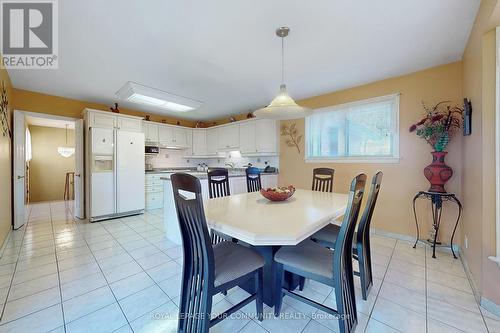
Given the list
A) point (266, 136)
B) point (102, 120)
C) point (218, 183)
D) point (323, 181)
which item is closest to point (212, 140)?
point (266, 136)

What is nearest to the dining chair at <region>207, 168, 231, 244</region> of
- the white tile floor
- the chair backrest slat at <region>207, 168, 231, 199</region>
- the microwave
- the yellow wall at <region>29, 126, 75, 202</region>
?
the chair backrest slat at <region>207, 168, 231, 199</region>

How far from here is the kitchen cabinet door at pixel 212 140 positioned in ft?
19.3

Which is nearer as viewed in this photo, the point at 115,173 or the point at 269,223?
the point at 269,223

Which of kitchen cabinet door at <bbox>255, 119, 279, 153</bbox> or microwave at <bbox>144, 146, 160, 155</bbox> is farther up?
kitchen cabinet door at <bbox>255, 119, 279, 153</bbox>

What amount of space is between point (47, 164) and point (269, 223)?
849 centimetres

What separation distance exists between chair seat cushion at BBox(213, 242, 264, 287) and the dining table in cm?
11

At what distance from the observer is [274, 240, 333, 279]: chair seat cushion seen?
1334 millimetres


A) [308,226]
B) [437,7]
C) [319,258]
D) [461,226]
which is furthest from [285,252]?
[461,226]

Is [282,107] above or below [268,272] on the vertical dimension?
above

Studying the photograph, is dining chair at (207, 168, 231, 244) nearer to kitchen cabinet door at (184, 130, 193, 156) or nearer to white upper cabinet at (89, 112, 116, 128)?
white upper cabinet at (89, 112, 116, 128)

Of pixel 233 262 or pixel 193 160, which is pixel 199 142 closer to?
pixel 193 160

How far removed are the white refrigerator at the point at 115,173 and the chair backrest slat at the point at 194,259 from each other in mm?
3616

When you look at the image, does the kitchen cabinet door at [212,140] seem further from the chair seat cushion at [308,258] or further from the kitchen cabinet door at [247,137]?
the chair seat cushion at [308,258]

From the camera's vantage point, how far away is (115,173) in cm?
420
